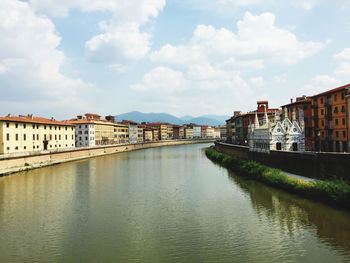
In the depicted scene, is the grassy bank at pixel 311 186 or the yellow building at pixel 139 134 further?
the yellow building at pixel 139 134

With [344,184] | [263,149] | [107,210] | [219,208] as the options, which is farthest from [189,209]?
[263,149]

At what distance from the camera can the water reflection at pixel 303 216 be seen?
1797cm

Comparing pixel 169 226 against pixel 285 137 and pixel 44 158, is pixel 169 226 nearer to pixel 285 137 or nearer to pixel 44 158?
pixel 285 137

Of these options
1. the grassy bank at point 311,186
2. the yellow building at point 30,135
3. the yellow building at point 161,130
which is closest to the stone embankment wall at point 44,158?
the yellow building at point 30,135

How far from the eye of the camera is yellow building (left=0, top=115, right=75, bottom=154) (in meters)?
53.1

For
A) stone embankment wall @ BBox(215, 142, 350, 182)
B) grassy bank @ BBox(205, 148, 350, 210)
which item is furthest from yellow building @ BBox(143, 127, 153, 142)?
grassy bank @ BBox(205, 148, 350, 210)

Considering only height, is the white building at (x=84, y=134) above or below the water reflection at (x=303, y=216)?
above

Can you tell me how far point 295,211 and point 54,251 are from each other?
17924 millimetres

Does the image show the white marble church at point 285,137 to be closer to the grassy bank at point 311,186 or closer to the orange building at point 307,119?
the grassy bank at point 311,186

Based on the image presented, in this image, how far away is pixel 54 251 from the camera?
16562 millimetres

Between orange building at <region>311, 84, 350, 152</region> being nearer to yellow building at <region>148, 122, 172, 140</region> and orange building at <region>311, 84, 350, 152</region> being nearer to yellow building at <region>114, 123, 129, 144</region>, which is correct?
yellow building at <region>114, 123, 129, 144</region>

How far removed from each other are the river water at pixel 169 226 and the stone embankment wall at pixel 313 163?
432cm

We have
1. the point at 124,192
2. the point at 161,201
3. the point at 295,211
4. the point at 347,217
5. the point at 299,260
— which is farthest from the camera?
the point at 124,192

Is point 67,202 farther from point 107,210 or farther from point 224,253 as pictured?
point 224,253
